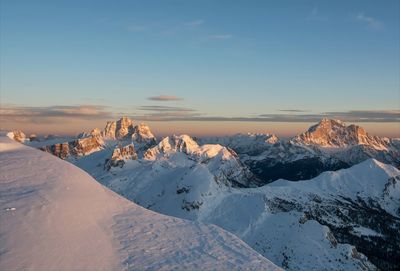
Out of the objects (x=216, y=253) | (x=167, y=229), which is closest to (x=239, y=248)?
(x=216, y=253)

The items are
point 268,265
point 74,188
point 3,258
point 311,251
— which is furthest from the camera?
point 311,251

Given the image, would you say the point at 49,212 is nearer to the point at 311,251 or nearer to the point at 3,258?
the point at 3,258

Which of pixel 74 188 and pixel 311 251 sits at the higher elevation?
pixel 74 188

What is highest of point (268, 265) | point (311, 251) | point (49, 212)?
point (49, 212)

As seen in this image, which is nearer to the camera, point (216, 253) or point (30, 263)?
point (30, 263)

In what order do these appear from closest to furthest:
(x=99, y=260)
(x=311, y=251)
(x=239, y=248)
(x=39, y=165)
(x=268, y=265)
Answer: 1. (x=99, y=260)
2. (x=268, y=265)
3. (x=239, y=248)
4. (x=39, y=165)
5. (x=311, y=251)

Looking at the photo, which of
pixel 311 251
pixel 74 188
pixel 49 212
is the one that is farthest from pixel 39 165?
pixel 311 251

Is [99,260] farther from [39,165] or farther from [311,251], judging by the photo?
[311,251]
